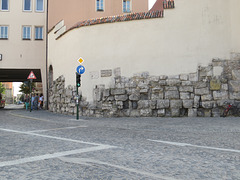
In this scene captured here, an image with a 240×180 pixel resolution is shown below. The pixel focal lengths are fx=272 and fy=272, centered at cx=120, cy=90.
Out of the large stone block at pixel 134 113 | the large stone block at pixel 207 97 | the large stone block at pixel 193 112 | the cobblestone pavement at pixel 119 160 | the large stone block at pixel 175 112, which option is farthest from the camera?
the large stone block at pixel 134 113

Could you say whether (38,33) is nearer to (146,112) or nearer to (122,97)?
(122,97)

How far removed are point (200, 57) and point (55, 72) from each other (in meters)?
11.0

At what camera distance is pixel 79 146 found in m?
5.54

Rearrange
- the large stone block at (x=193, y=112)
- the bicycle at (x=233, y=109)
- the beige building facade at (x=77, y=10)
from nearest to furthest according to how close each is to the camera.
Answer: the bicycle at (x=233, y=109)
the large stone block at (x=193, y=112)
the beige building facade at (x=77, y=10)

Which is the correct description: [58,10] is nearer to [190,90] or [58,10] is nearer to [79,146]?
[190,90]

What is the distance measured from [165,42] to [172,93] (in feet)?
8.69

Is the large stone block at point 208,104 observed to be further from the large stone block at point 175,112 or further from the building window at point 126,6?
the building window at point 126,6

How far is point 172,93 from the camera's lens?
13.4 m

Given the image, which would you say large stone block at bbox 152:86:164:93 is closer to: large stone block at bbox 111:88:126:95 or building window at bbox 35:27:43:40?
large stone block at bbox 111:88:126:95

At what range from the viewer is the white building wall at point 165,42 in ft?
43.5

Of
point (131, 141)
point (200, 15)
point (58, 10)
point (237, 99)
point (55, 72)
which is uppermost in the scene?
point (58, 10)

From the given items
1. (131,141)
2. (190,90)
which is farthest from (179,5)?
(131,141)

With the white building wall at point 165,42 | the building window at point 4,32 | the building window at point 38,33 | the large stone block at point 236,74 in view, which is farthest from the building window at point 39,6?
the large stone block at point 236,74

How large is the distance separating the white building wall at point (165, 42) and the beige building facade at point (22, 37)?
8848 millimetres
